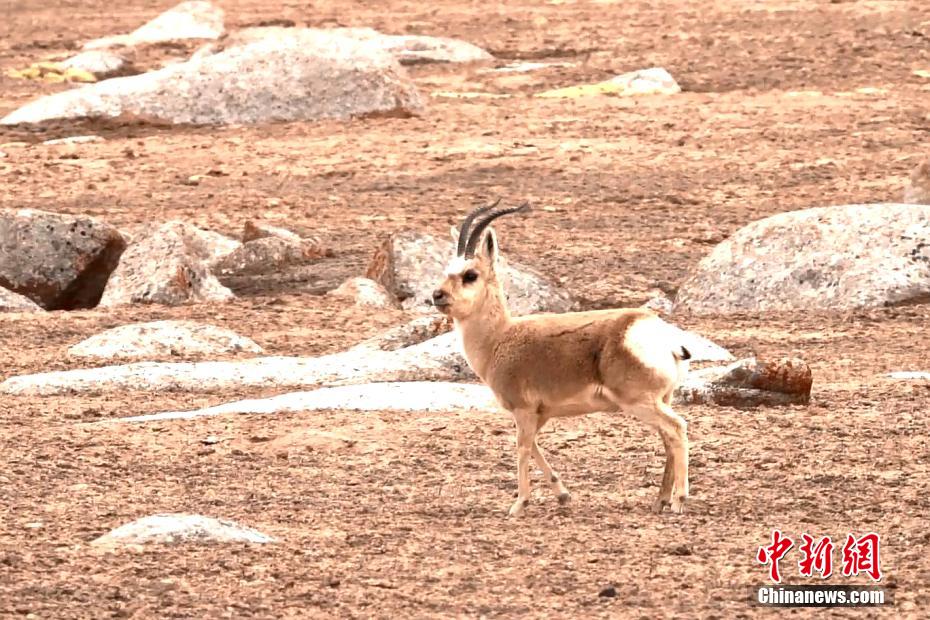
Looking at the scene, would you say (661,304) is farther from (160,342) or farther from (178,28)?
(178,28)

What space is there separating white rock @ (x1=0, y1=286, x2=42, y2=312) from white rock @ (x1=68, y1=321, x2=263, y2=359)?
6.25 ft

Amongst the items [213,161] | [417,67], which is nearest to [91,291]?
[213,161]

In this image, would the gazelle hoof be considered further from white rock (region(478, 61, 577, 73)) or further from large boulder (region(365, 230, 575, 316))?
white rock (region(478, 61, 577, 73))

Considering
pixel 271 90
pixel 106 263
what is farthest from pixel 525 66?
pixel 106 263

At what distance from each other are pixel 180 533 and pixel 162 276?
290 inches

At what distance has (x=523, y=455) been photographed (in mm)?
8367

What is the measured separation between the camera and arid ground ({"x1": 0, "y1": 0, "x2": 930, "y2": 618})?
23.9 ft

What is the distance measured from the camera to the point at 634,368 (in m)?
8.07

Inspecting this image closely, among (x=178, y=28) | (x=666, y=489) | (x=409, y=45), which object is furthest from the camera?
(x=178, y=28)

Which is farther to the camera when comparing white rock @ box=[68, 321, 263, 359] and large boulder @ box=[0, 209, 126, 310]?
large boulder @ box=[0, 209, 126, 310]

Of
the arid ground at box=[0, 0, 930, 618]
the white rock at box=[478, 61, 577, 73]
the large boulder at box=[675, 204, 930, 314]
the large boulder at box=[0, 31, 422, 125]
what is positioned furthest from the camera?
Result: the white rock at box=[478, 61, 577, 73]

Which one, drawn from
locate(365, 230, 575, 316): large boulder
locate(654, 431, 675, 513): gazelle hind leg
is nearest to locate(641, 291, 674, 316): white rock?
locate(365, 230, 575, 316): large boulder

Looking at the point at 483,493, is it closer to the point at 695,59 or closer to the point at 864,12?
the point at 695,59
